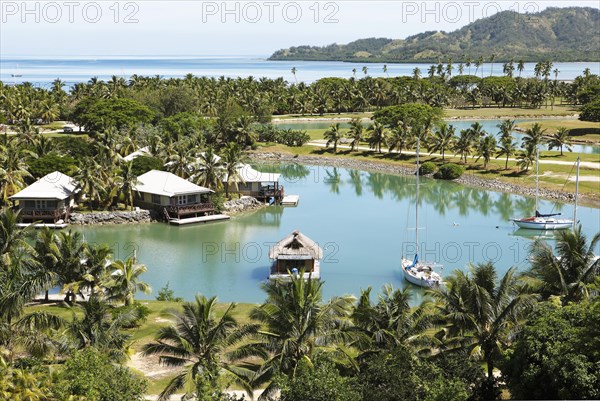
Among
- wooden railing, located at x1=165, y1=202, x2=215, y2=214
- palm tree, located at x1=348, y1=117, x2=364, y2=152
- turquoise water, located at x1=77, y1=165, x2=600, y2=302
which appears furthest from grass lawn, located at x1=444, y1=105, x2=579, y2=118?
wooden railing, located at x1=165, y1=202, x2=215, y2=214

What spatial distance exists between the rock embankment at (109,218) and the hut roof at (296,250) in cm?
1924

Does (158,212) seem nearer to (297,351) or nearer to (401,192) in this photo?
(401,192)

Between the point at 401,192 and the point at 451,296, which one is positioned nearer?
the point at 451,296

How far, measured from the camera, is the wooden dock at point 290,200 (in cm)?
6500

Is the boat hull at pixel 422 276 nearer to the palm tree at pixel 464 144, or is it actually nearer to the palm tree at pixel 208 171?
the palm tree at pixel 208 171

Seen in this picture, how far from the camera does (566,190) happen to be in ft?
224

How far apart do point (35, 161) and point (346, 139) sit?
50723 mm

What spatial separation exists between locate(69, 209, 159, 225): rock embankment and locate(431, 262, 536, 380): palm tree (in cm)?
3622

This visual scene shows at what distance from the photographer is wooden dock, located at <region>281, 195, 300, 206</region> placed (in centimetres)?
6500

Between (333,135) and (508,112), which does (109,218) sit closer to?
(333,135)

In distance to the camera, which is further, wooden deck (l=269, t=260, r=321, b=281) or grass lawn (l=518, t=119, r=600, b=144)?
grass lawn (l=518, t=119, r=600, b=144)

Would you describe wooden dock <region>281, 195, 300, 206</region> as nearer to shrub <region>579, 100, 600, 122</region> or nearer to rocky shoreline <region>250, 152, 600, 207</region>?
rocky shoreline <region>250, 152, 600, 207</region>

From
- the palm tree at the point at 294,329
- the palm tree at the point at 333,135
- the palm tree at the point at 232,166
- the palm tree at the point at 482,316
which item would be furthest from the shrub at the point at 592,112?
the palm tree at the point at 294,329

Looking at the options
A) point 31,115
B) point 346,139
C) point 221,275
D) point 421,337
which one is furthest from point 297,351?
point 31,115
